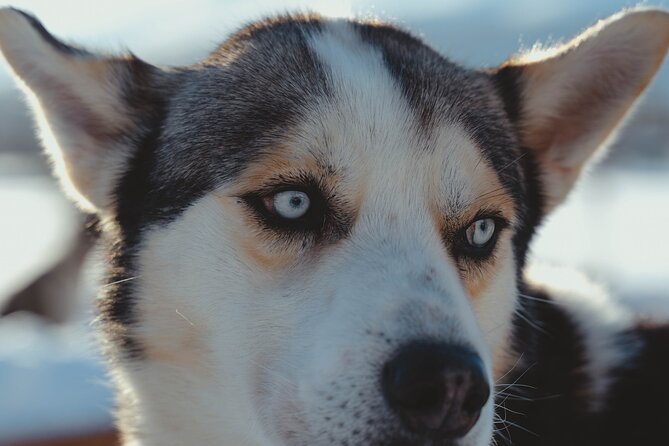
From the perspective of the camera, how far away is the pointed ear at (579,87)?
2.92 m

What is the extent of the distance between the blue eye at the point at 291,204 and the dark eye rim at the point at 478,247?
0.46 metres

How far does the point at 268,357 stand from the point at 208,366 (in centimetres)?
30

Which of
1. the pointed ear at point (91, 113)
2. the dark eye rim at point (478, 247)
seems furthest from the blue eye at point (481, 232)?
the pointed ear at point (91, 113)

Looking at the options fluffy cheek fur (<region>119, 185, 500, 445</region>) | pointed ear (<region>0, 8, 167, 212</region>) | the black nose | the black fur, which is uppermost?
pointed ear (<region>0, 8, 167, 212</region>)

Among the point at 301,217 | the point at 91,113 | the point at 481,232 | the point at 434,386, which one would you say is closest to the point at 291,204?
the point at 301,217

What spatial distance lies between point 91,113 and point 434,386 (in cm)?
154

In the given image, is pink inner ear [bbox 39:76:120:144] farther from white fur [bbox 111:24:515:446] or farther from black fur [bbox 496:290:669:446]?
black fur [bbox 496:290:669:446]

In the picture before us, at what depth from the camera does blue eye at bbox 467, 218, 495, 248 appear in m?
2.60

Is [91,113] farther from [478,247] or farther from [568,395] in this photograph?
[568,395]

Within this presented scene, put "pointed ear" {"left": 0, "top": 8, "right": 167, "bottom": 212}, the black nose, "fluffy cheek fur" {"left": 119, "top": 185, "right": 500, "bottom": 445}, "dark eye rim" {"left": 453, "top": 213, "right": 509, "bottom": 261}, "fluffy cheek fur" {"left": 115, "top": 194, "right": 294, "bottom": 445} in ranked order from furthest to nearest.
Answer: "pointed ear" {"left": 0, "top": 8, "right": 167, "bottom": 212}, "dark eye rim" {"left": 453, "top": 213, "right": 509, "bottom": 261}, "fluffy cheek fur" {"left": 115, "top": 194, "right": 294, "bottom": 445}, "fluffy cheek fur" {"left": 119, "top": 185, "right": 500, "bottom": 445}, the black nose

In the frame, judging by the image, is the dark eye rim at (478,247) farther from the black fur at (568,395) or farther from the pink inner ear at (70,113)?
the pink inner ear at (70,113)

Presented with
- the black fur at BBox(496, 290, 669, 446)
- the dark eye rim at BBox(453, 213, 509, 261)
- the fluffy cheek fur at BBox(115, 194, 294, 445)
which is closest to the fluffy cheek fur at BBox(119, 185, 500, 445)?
the fluffy cheek fur at BBox(115, 194, 294, 445)

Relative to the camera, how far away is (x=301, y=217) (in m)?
2.42

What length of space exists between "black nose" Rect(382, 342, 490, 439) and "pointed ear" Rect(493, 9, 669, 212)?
1.32m
